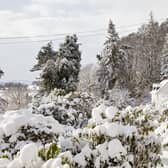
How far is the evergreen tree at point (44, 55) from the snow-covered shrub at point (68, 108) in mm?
16673

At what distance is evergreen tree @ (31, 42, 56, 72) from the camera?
111 feet

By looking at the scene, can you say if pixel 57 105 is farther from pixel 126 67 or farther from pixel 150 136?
pixel 126 67

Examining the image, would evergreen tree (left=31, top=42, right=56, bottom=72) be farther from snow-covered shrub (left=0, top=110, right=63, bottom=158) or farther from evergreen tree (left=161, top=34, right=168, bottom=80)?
snow-covered shrub (left=0, top=110, right=63, bottom=158)

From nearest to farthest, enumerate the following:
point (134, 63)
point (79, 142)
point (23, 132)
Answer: point (79, 142) < point (23, 132) < point (134, 63)

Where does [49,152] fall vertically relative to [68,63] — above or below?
below

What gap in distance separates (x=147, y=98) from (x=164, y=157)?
37.5 meters

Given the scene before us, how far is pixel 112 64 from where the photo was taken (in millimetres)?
40969

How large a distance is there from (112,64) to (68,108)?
85.8 feet

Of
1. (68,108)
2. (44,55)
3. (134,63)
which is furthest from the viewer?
(134,63)

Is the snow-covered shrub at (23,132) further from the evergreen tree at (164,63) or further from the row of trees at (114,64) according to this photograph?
the evergreen tree at (164,63)

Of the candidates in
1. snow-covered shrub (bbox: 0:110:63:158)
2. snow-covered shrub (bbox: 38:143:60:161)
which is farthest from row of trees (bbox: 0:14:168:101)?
snow-covered shrub (bbox: 38:143:60:161)

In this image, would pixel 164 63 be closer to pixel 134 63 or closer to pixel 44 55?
pixel 134 63

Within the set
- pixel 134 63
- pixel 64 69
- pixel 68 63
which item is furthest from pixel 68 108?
pixel 134 63

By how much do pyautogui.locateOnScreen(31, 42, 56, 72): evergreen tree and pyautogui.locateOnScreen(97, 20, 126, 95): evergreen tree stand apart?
26.9 ft
